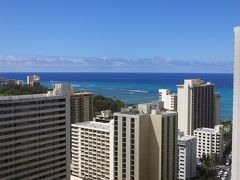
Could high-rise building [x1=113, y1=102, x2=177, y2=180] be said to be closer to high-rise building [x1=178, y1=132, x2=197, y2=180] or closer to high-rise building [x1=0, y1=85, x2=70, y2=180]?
high-rise building [x1=0, y1=85, x2=70, y2=180]

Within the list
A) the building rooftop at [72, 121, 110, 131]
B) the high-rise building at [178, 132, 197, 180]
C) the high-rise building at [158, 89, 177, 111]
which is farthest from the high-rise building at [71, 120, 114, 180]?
the high-rise building at [158, 89, 177, 111]

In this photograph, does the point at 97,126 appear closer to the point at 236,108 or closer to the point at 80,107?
the point at 80,107

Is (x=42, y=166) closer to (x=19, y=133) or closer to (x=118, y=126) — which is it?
(x=19, y=133)

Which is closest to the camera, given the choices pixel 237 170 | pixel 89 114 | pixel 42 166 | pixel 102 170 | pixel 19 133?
pixel 237 170

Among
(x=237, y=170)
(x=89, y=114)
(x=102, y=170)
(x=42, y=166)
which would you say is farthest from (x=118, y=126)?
(x=89, y=114)

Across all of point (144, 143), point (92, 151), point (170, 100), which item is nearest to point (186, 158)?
point (92, 151)

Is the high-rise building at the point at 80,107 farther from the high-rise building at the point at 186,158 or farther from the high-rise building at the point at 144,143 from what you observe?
the high-rise building at the point at 144,143
